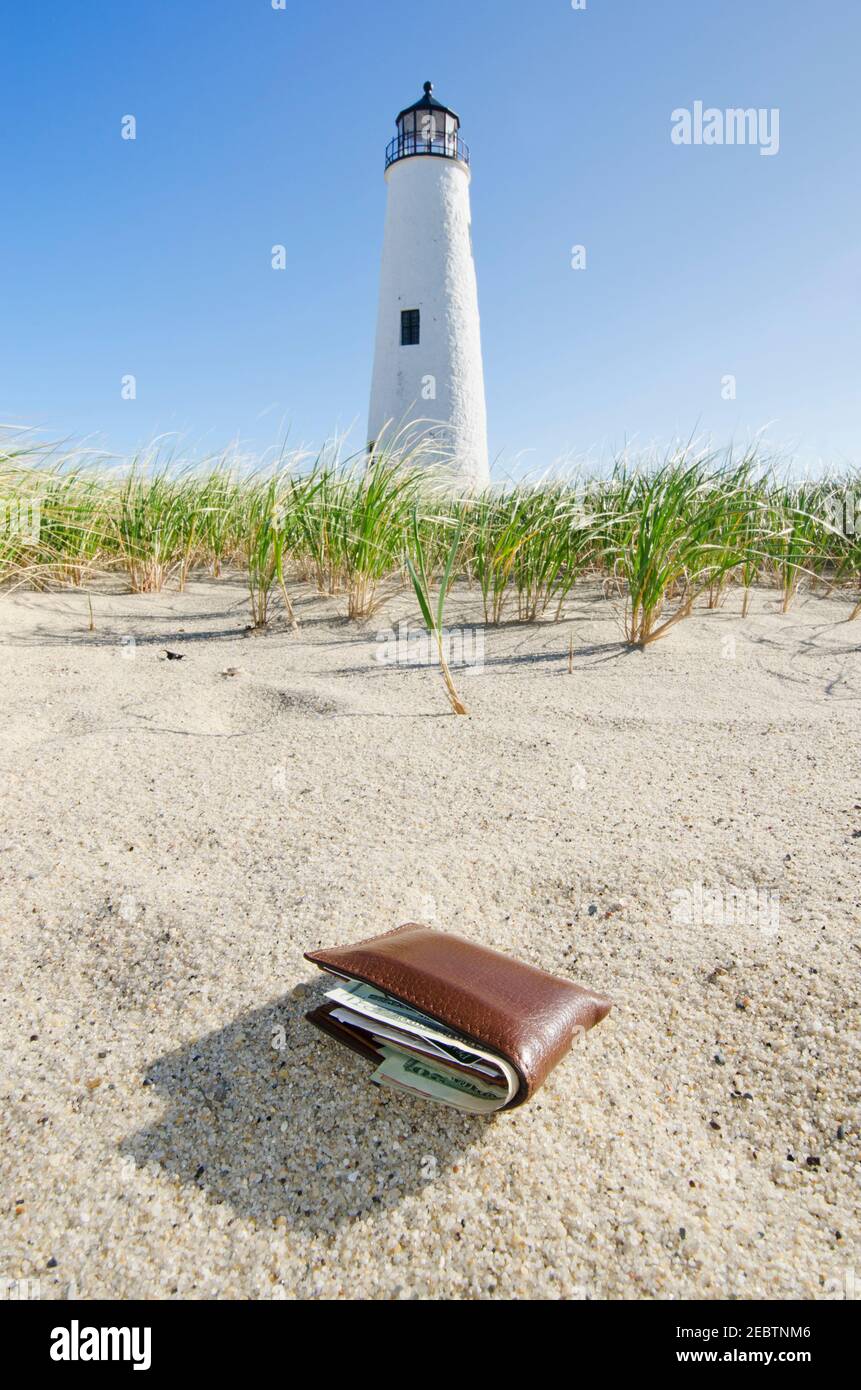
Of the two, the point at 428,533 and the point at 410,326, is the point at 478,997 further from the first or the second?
the point at 410,326

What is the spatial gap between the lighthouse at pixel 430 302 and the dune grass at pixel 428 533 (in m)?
8.18

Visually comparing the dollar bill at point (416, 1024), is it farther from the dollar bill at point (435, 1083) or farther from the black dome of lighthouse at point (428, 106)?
the black dome of lighthouse at point (428, 106)

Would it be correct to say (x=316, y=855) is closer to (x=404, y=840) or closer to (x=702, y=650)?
(x=404, y=840)

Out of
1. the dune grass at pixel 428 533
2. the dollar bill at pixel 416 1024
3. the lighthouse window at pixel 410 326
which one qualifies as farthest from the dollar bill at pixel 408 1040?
the lighthouse window at pixel 410 326

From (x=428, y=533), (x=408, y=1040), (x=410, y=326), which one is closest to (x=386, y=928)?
(x=408, y=1040)

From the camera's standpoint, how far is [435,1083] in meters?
0.94

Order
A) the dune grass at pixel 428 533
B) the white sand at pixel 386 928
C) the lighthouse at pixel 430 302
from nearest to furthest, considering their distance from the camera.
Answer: the white sand at pixel 386 928 < the dune grass at pixel 428 533 < the lighthouse at pixel 430 302

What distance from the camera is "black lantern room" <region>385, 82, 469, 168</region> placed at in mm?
→ 13039

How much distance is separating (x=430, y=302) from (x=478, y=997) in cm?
1333

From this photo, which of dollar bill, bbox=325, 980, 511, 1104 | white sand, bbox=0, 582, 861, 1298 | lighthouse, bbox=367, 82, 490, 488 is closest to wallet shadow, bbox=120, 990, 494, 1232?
white sand, bbox=0, 582, 861, 1298

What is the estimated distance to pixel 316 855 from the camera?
159 centimetres

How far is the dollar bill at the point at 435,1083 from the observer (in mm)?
895
